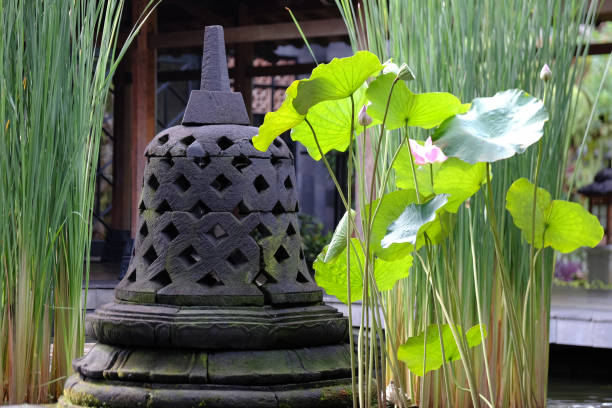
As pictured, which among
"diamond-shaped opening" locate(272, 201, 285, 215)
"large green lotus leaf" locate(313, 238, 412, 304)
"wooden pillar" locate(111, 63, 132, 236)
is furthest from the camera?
"wooden pillar" locate(111, 63, 132, 236)

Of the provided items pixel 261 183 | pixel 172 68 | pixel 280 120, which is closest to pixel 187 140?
pixel 261 183

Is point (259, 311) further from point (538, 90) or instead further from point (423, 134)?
point (538, 90)

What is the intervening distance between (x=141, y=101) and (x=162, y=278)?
16.7 ft

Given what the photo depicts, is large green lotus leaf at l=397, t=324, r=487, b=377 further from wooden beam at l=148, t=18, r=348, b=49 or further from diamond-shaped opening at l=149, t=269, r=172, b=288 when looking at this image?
wooden beam at l=148, t=18, r=348, b=49

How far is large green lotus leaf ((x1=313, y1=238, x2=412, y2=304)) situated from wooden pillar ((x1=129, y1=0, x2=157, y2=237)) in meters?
4.82

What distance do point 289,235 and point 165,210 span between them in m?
0.29

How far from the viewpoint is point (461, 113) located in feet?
5.50

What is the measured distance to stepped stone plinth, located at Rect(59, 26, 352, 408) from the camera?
1.83 metres

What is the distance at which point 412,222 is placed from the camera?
1520 millimetres

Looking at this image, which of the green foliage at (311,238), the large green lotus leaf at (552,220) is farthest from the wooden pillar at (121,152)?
the large green lotus leaf at (552,220)

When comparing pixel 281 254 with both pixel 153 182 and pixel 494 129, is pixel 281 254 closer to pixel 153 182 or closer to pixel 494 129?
pixel 153 182

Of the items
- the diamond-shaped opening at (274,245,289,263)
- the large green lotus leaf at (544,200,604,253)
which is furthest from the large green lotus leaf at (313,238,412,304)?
the large green lotus leaf at (544,200,604,253)

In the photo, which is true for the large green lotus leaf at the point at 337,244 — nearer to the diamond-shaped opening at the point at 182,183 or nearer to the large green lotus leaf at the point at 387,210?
the large green lotus leaf at the point at 387,210

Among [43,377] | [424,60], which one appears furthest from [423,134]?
[43,377]
